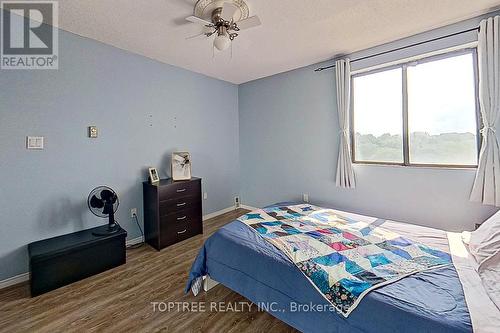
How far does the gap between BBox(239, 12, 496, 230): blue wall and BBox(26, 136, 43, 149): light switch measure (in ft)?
9.94

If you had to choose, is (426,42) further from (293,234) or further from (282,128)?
(293,234)

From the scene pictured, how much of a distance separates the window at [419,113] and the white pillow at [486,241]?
3.43 ft

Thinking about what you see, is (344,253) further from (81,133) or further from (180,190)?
(81,133)

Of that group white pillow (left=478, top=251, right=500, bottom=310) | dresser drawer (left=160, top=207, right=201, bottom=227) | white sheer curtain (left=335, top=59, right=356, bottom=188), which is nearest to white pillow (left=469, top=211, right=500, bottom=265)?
white pillow (left=478, top=251, right=500, bottom=310)

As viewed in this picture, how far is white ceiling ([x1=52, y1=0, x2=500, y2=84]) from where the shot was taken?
6.58 ft

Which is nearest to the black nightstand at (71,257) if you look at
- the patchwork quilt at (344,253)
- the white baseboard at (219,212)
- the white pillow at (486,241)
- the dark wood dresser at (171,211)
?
the dark wood dresser at (171,211)

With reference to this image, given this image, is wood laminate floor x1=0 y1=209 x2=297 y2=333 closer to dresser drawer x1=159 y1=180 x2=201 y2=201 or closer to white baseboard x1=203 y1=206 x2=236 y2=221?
dresser drawer x1=159 y1=180 x2=201 y2=201

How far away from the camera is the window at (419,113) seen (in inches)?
92.9

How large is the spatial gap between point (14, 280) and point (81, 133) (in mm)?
1570

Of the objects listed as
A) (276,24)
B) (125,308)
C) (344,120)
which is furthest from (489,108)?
(125,308)

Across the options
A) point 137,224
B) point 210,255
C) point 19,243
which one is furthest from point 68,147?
point 210,255

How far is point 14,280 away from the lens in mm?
2133

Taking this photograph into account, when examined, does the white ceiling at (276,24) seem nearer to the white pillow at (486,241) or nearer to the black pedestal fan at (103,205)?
the black pedestal fan at (103,205)

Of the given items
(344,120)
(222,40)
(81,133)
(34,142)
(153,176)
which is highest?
(222,40)
